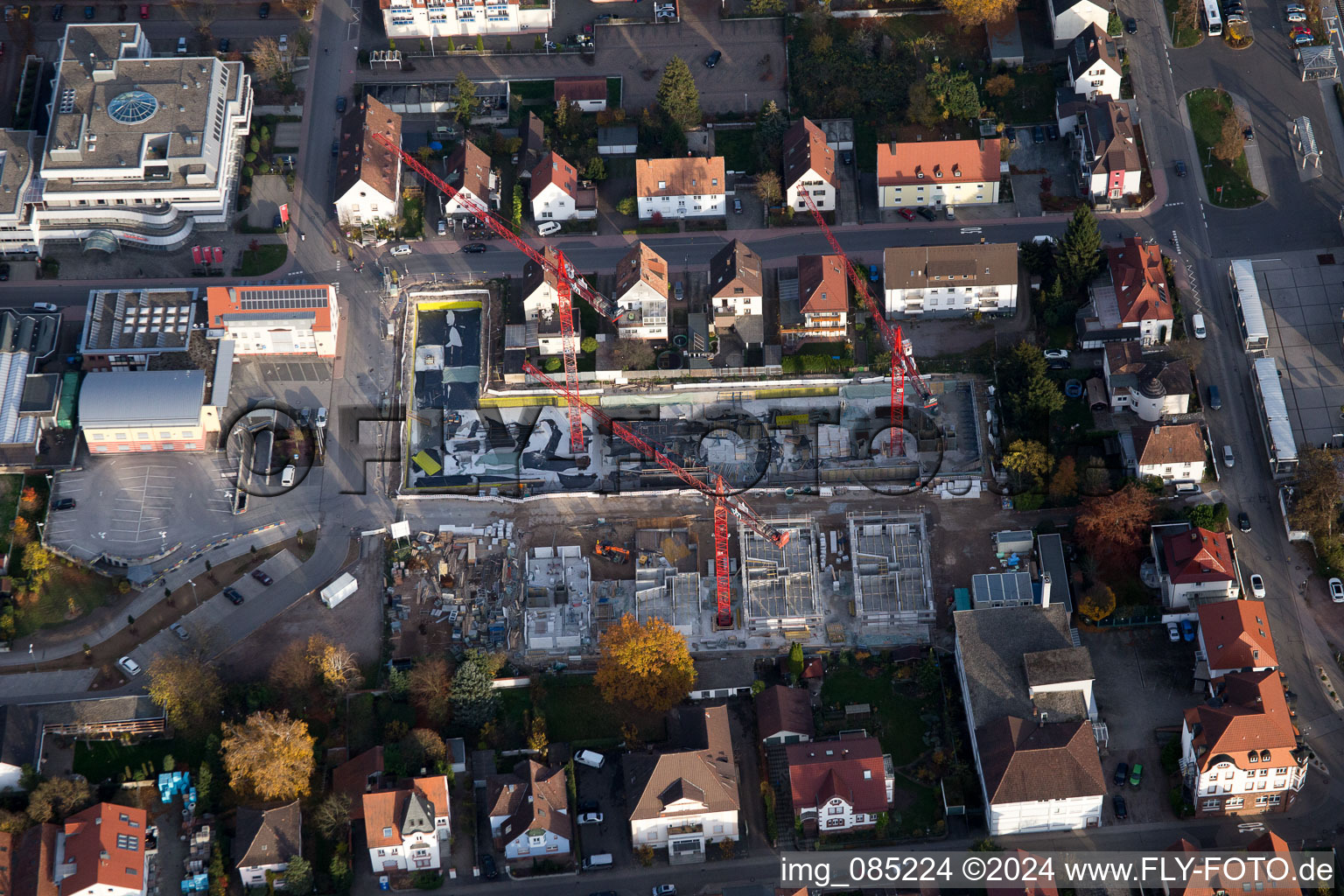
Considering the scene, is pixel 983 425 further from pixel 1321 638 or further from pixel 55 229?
pixel 55 229

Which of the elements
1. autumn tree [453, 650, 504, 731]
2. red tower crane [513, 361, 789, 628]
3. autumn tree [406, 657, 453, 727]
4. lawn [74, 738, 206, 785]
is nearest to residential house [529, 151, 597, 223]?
red tower crane [513, 361, 789, 628]

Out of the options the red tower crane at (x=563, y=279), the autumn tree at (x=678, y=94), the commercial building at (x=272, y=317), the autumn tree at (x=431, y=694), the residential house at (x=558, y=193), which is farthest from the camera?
the autumn tree at (x=678, y=94)

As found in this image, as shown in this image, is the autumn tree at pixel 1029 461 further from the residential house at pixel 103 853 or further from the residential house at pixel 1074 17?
the residential house at pixel 103 853

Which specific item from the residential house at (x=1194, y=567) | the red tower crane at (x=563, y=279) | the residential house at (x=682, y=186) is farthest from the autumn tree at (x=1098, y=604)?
the residential house at (x=682, y=186)

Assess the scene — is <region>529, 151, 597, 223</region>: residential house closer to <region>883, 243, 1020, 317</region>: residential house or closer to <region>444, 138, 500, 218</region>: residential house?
<region>444, 138, 500, 218</region>: residential house

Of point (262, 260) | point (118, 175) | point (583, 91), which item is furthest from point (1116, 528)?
point (118, 175)

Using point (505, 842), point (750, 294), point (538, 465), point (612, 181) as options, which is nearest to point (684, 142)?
point (612, 181)
